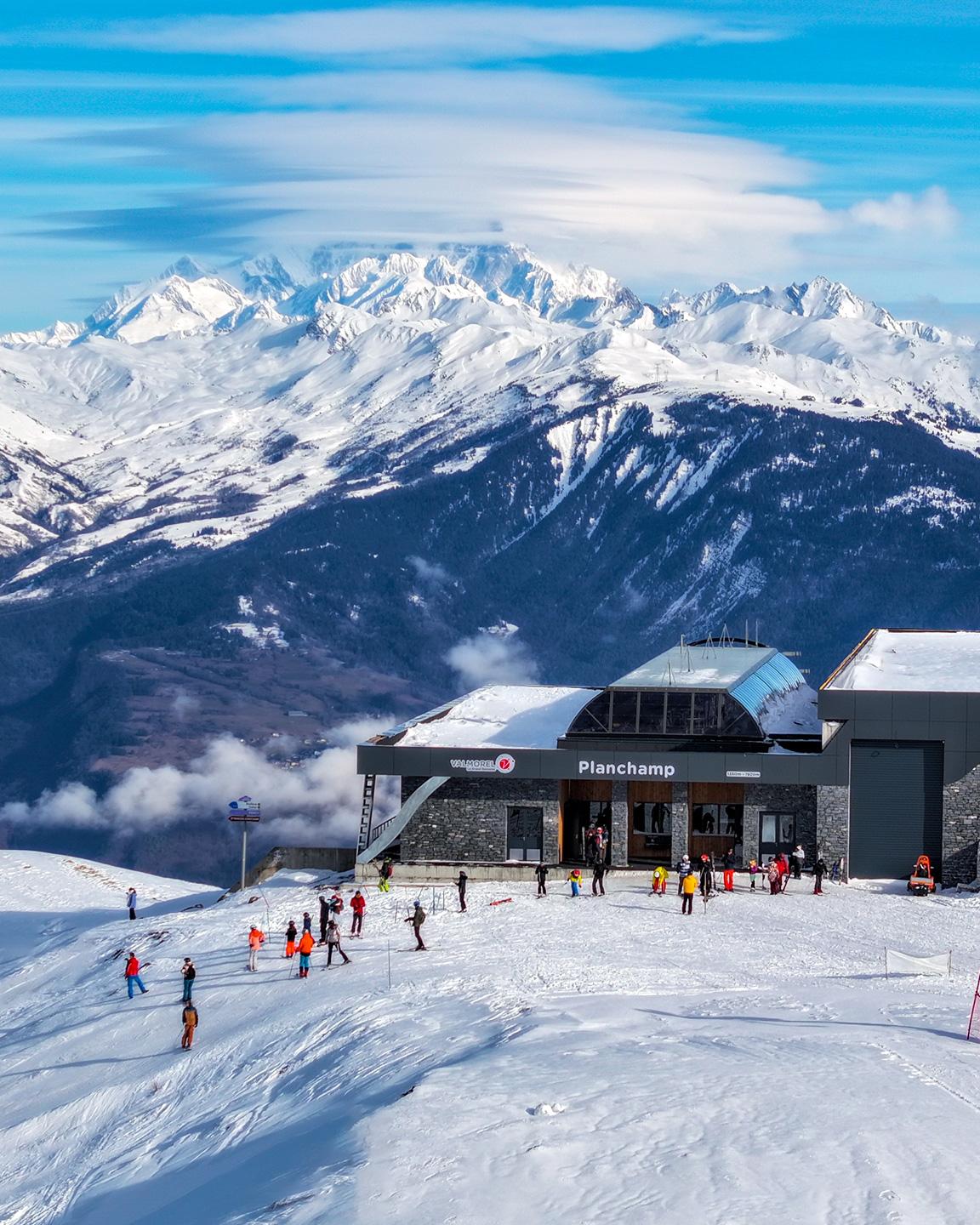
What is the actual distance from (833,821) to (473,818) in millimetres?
11244

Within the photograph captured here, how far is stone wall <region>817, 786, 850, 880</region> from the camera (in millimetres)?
57406

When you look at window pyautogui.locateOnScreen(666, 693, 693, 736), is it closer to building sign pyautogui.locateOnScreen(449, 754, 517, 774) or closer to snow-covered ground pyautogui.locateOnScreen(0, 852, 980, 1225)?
building sign pyautogui.locateOnScreen(449, 754, 517, 774)

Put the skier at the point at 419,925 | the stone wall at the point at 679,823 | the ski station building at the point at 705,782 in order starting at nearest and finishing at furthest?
the skier at the point at 419,925
the ski station building at the point at 705,782
the stone wall at the point at 679,823

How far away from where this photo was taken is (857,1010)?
120 feet

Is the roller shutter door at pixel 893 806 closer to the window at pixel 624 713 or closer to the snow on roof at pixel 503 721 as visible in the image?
the window at pixel 624 713

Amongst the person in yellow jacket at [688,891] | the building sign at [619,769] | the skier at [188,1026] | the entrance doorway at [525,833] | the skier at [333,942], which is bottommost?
the skier at [188,1026]

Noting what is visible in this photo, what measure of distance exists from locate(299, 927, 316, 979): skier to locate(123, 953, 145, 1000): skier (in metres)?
4.55

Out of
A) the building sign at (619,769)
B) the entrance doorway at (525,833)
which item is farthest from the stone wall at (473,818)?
the building sign at (619,769)

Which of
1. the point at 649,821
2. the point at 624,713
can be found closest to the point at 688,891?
the point at 649,821

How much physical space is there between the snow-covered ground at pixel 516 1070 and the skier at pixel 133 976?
67 centimetres

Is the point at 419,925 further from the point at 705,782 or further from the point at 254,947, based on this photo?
the point at 705,782

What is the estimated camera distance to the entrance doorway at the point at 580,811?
59.9m

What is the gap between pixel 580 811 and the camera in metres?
60.4

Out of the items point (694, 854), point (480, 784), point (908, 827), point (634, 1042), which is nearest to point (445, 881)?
point (480, 784)
